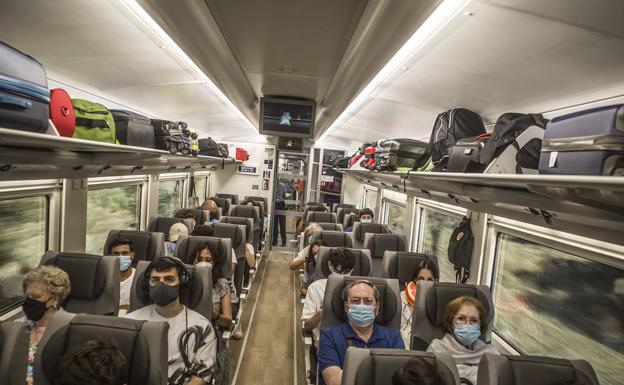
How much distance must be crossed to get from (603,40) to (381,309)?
214cm

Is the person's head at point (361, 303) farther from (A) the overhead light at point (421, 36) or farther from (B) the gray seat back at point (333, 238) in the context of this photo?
(B) the gray seat back at point (333, 238)

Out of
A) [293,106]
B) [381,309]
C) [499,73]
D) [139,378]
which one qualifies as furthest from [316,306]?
[293,106]

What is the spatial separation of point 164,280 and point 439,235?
4.27 metres

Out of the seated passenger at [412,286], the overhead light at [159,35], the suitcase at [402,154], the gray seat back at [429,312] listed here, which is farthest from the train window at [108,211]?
the gray seat back at [429,312]

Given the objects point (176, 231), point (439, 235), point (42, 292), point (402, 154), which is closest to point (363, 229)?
point (439, 235)

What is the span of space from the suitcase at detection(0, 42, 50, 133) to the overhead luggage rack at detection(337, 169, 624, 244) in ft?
7.38

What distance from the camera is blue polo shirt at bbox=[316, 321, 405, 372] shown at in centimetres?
254

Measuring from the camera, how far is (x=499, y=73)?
101 inches

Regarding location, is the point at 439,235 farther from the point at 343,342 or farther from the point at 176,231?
the point at 176,231

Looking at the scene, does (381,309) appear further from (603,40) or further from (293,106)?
(293,106)

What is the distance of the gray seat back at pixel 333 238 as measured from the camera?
493cm

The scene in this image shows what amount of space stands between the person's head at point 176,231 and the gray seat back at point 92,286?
1856 millimetres

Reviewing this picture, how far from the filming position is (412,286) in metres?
3.57

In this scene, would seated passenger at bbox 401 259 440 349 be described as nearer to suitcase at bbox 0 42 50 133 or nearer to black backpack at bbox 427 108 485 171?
black backpack at bbox 427 108 485 171
